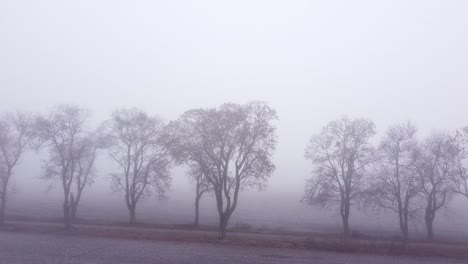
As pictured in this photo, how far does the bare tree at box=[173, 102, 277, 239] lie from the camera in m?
35.4

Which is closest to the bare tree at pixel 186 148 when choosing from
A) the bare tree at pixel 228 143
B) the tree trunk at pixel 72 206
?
the bare tree at pixel 228 143

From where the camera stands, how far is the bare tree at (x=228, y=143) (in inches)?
1394

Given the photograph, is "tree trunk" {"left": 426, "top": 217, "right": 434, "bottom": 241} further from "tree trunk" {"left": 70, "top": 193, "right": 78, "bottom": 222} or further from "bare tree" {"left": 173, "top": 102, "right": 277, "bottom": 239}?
"tree trunk" {"left": 70, "top": 193, "right": 78, "bottom": 222}

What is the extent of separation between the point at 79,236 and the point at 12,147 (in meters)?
16.7

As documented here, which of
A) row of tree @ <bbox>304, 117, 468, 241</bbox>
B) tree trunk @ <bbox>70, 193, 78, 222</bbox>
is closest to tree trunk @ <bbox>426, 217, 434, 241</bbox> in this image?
row of tree @ <bbox>304, 117, 468, 241</bbox>

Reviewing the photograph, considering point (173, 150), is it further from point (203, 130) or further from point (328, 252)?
point (328, 252)

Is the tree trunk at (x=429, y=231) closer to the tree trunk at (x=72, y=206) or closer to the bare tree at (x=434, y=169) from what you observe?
the bare tree at (x=434, y=169)

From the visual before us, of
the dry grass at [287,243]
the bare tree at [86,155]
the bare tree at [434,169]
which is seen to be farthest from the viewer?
the bare tree at [86,155]

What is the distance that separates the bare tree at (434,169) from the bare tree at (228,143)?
1691 cm

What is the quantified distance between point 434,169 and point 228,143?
21.8 metres

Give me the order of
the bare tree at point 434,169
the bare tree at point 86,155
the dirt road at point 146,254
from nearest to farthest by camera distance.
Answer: the dirt road at point 146,254, the bare tree at point 434,169, the bare tree at point 86,155

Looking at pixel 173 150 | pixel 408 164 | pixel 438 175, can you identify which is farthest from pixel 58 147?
pixel 438 175

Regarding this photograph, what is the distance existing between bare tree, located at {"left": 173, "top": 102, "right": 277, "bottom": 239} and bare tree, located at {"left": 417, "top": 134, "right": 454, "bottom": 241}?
16.9 m

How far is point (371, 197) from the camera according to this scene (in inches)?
1678
